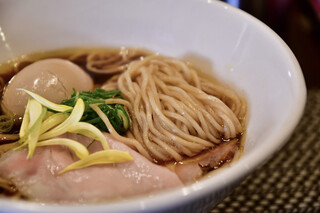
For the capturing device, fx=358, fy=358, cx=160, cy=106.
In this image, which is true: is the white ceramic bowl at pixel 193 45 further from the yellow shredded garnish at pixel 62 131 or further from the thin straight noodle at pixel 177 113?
the yellow shredded garnish at pixel 62 131

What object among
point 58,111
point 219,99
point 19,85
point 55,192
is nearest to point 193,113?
point 219,99

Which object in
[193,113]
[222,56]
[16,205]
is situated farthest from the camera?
[222,56]

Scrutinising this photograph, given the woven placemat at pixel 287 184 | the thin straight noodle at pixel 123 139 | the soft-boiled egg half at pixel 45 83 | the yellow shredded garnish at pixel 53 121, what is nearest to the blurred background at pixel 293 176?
the woven placemat at pixel 287 184

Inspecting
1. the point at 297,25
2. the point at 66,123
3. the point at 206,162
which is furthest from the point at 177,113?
the point at 297,25

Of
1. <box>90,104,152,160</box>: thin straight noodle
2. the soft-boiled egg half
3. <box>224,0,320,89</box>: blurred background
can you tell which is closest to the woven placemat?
<box>90,104,152,160</box>: thin straight noodle

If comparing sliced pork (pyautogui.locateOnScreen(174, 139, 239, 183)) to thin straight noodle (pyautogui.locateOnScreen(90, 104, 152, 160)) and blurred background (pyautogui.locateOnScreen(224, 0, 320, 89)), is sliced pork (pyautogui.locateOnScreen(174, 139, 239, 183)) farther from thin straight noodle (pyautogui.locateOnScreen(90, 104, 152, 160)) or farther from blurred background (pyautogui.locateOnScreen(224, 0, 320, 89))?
blurred background (pyautogui.locateOnScreen(224, 0, 320, 89))

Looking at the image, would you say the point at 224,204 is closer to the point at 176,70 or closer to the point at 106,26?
the point at 176,70

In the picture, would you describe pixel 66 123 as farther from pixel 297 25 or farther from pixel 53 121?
pixel 297 25
